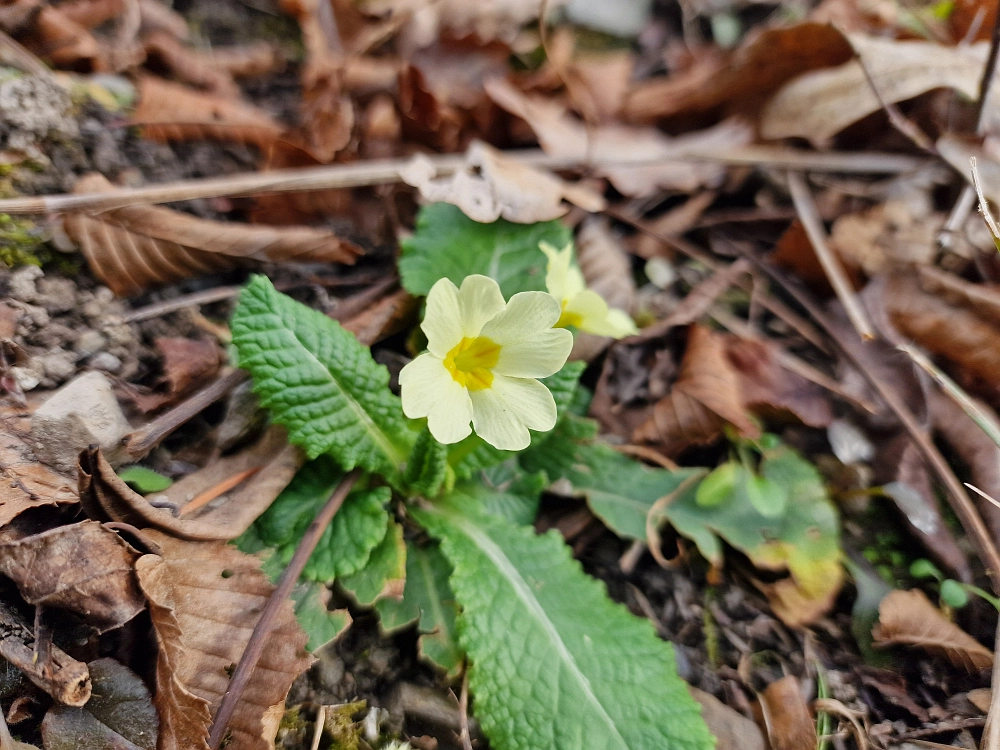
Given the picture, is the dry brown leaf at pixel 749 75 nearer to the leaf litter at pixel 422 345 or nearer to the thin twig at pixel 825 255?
the leaf litter at pixel 422 345

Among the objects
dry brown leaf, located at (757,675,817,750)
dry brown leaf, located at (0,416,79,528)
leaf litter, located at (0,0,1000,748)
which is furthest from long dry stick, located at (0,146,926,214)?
dry brown leaf, located at (757,675,817,750)

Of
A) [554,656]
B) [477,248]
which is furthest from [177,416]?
[554,656]

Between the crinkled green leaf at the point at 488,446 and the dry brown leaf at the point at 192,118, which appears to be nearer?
the crinkled green leaf at the point at 488,446

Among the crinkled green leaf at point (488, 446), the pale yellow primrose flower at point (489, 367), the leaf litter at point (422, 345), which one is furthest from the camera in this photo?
the crinkled green leaf at point (488, 446)

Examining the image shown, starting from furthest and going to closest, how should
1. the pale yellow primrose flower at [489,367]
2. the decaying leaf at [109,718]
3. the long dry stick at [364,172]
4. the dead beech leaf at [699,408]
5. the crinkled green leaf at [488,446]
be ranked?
the dead beech leaf at [699,408] → the long dry stick at [364,172] → the crinkled green leaf at [488,446] → the pale yellow primrose flower at [489,367] → the decaying leaf at [109,718]

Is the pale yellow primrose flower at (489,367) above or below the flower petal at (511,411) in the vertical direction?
above

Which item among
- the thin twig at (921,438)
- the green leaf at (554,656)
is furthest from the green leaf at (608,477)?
the thin twig at (921,438)
